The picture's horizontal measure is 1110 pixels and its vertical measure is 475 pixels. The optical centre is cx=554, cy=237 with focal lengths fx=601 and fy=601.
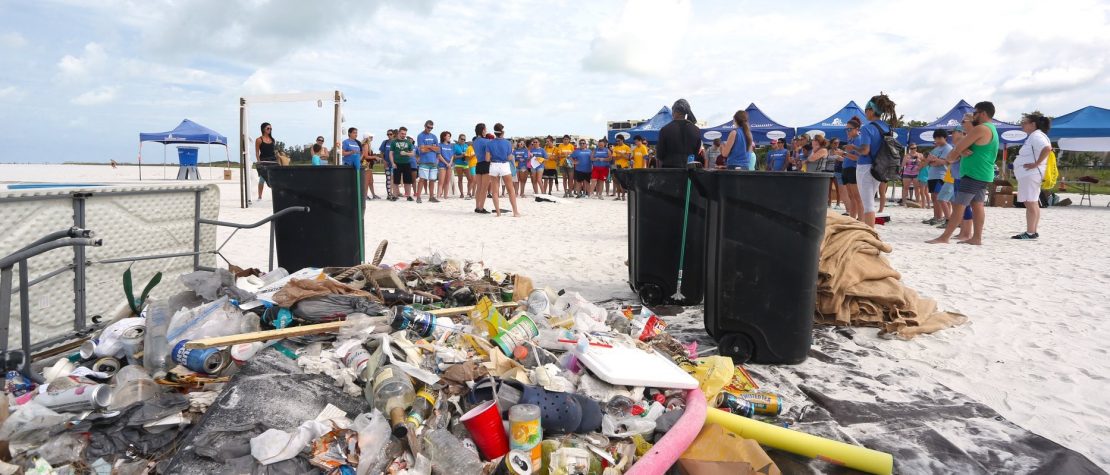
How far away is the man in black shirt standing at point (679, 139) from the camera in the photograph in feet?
19.6

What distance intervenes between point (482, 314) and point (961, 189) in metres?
7.00

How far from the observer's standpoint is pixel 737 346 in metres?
3.43

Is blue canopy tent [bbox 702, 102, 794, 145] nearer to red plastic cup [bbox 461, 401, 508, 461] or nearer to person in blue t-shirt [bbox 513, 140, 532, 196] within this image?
person in blue t-shirt [bbox 513, 140, 532, 196]

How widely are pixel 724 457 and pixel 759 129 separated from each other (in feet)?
60.5

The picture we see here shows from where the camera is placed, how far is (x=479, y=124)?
11461 millimetres

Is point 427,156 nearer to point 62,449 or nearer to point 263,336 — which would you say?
point 263,336

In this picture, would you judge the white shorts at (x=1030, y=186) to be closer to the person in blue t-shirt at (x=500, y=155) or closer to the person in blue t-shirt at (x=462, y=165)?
the person in blue t-shirt at (x=500, y=155)

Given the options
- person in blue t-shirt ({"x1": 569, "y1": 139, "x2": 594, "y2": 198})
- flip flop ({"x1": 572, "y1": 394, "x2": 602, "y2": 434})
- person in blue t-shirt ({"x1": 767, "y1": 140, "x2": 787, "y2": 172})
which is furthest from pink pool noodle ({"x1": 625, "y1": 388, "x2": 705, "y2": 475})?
person in blue t-shirt ({"x1": 569, "y1": 139, "x2": 594, "y2": 198})

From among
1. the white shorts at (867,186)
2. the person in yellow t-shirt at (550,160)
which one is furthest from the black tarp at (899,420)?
the person in yellow t-shirt at (550,160)

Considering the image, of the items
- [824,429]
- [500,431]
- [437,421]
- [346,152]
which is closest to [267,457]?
[437,421]

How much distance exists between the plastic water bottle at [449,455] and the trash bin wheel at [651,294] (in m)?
2.76

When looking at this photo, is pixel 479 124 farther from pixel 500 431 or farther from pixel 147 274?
pixel 500 431

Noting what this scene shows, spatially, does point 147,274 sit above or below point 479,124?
below

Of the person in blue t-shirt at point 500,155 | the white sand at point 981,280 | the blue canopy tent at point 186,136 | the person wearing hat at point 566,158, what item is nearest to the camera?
the white sand at point 981,280
